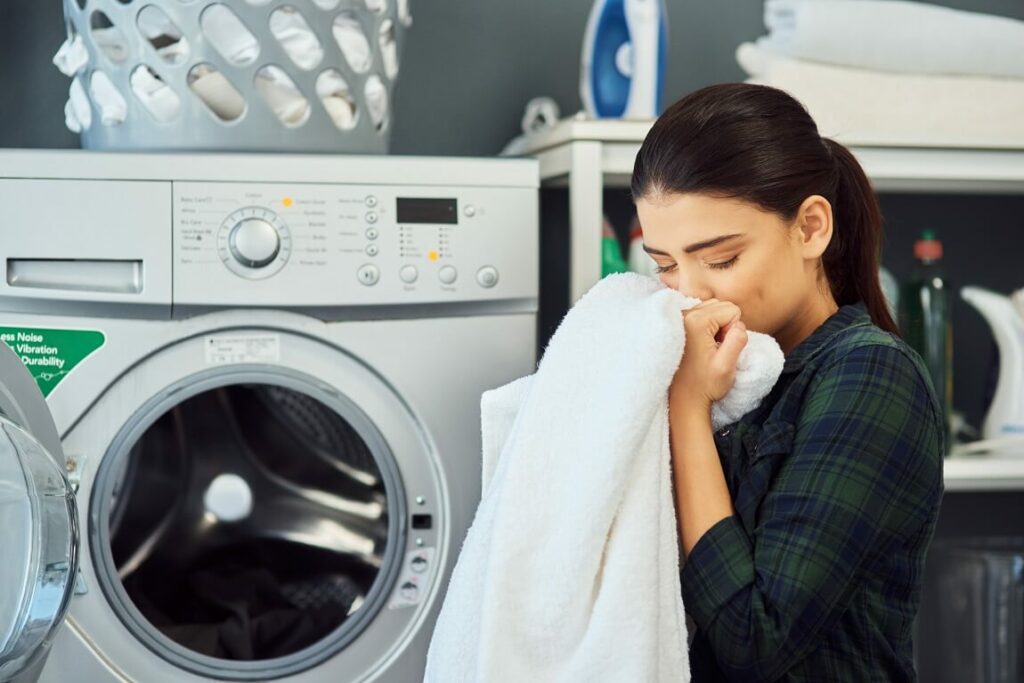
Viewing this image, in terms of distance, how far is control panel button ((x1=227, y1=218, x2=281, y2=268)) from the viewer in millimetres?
1632

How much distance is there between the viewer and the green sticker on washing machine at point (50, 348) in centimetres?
162

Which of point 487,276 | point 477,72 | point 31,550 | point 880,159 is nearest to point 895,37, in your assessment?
point 880,159

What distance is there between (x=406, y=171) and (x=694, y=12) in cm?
90

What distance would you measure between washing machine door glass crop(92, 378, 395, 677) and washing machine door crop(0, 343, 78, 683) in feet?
1.31

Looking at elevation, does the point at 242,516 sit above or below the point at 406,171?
below

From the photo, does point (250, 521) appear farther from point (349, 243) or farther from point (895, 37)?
point (895, 37)

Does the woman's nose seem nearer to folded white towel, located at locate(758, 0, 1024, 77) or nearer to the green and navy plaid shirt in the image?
the green and navy plaid shirt

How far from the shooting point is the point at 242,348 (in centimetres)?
166

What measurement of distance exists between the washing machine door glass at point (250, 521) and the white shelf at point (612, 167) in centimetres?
42

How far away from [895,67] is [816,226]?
99 centimetres

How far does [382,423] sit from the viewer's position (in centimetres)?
169

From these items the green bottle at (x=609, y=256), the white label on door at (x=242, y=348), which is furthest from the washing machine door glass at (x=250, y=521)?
the green bottle at (x=609, y=256)

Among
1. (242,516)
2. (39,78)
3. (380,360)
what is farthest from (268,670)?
(39,78)

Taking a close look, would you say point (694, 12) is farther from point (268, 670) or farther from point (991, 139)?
point (268, 670)
